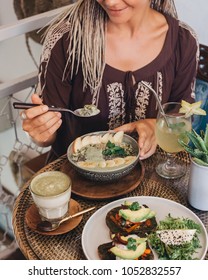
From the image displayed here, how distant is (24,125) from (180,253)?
59 cm

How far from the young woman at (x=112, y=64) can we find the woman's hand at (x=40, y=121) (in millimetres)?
100

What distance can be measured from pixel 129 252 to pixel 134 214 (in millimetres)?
119

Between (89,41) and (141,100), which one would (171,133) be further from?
(89,41)

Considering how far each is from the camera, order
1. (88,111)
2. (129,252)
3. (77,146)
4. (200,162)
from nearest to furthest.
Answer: (129,252) → (200,162) → (77,146) → (88,111)

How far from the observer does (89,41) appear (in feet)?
4.93

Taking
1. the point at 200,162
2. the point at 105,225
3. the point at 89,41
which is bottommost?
the point at 105,225

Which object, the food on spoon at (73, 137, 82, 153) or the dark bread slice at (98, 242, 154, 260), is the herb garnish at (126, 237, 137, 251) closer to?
the dark bread slice at (98, 242, 154, 260)

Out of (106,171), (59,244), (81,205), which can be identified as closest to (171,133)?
(106,171)

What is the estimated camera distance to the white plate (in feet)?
3.49

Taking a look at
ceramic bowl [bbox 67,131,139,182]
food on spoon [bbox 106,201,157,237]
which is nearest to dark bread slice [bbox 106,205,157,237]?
food on spoon [bbox 106,201,157,237]

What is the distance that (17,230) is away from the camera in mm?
1156

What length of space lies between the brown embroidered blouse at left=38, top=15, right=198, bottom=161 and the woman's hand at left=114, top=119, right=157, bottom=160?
13cm
